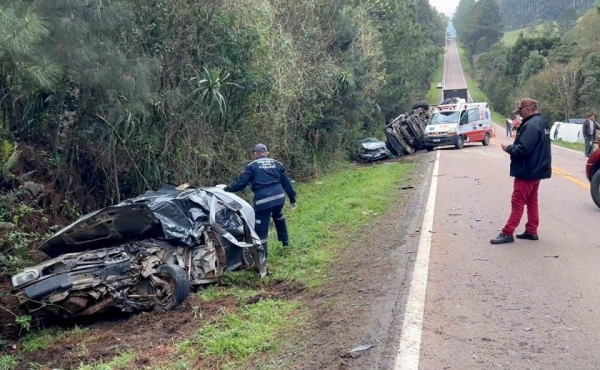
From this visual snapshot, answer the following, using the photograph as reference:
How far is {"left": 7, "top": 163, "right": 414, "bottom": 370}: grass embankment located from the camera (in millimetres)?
5531

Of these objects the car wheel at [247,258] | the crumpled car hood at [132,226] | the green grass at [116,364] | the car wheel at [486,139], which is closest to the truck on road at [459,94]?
the car wheel at [486,139]

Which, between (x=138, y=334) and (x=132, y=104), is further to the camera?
(x=132, y=104)

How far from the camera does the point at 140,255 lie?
739cm

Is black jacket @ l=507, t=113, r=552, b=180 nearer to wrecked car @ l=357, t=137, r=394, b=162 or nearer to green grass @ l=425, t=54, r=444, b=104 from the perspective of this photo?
wrecked car @ l=357, t=137, r=394, b=162

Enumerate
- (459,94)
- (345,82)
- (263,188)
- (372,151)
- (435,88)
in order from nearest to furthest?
(263,188) < (345,82) < (372,151) < (459,94) < (435,88)

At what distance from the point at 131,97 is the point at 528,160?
6.11 metres

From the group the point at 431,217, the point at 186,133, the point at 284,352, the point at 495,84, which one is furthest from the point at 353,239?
the point at 495,84

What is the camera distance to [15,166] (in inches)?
362

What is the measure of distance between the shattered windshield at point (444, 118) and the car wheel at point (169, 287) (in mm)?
23743

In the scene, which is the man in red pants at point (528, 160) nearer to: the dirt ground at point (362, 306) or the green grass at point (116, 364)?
the dirt ground at point (362, 306)

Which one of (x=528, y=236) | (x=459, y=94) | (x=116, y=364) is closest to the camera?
(x=116, y=364)

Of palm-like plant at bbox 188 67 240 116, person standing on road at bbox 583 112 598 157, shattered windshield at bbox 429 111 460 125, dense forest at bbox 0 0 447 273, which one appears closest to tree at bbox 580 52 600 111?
shattered windshield at bbox 429 111 460 125

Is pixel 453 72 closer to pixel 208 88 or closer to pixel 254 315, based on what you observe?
pixel 208 88

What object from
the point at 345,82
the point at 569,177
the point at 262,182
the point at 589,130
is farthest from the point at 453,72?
the point at 262,182
